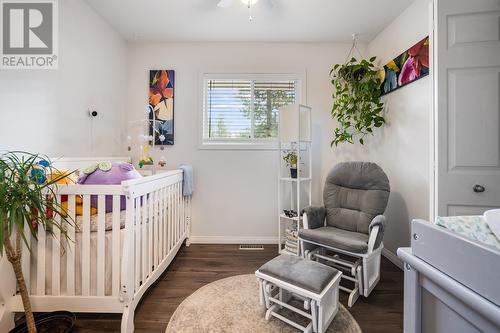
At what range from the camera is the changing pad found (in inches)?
25.6

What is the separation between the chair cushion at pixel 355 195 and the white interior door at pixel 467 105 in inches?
24.5

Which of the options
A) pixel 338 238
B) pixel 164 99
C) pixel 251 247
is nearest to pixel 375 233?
pixel 338 238

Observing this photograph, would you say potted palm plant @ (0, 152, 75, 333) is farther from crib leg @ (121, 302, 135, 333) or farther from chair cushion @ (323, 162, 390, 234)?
chair cushion @ (323, 162, 390, 234)

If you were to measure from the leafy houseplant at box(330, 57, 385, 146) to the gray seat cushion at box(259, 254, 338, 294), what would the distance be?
161cm

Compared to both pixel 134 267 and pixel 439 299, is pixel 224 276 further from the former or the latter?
pixel 439 299

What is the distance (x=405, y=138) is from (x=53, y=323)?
309cm

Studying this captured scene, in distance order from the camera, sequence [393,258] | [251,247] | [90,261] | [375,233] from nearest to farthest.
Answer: [90,261]
[375,233]
[393,258]
[251,247]

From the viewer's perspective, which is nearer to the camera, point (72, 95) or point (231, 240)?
point (72, 95)

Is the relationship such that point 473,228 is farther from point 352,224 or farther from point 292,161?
point 292,161

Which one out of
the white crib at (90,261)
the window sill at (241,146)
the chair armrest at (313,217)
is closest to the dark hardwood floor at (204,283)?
the white crib at (90,261)

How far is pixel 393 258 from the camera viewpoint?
2.31 meters

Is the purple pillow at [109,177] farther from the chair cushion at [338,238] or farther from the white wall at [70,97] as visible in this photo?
the chair cushion at [338,238]

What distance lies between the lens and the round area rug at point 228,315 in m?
1.40

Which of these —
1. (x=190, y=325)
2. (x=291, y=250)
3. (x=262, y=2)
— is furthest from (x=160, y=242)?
(x=262, y=2)
